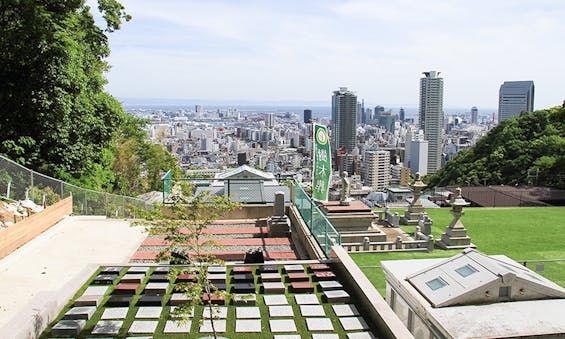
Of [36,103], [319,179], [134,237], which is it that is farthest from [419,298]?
[36,103]

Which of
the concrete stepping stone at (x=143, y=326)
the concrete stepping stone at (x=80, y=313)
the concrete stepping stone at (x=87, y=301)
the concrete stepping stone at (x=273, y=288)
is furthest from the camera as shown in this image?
the concrete stepping stone at (x=273, y=288)

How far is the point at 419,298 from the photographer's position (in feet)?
29.1

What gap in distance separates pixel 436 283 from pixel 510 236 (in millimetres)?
14904

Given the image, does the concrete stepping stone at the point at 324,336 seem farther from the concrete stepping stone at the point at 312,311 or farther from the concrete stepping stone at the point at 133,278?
the concrete stepping stone at the point at 133,278

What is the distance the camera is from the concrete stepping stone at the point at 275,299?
912 centimetres

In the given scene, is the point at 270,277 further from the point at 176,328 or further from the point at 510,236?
the point at 510,236

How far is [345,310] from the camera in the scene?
29.0ft

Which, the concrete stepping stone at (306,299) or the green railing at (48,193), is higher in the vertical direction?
the green railing at (48,193)

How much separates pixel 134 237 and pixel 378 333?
9.22m

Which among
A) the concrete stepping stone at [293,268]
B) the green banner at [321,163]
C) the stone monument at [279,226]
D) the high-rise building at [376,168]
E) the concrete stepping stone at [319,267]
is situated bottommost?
the high-rise building at [376,168]

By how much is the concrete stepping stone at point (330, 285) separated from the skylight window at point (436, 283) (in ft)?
5.30

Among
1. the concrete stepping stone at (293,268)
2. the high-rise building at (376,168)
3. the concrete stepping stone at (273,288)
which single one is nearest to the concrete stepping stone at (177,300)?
the concrete stepping stone at (273,288)

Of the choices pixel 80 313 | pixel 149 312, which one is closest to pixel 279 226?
pixel 149 312

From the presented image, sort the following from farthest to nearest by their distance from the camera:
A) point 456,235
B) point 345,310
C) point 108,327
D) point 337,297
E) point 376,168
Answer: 1. point 376,168
2. point 456,235
3. point 337,297
4. point 345,310
5. point 108,327
